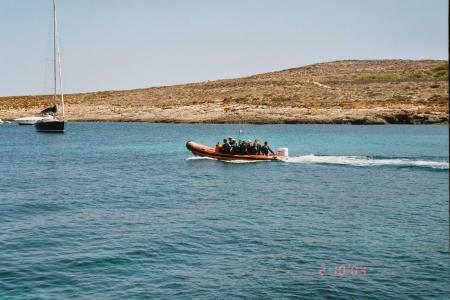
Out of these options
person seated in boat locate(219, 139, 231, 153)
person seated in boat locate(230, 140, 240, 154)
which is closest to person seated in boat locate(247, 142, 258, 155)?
person seated in boat locate(230, 140, 240, 154)

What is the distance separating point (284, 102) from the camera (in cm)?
10725

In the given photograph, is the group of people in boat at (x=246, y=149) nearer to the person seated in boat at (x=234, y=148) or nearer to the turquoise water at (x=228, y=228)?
the person seated in boat at (x=234, y=148)

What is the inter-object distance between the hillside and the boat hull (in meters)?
23.5

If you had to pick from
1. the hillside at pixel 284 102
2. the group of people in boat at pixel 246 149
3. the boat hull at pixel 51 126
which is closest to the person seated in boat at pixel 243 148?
the group of people in boat at pixel 246 149

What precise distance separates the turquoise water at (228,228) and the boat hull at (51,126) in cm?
3414

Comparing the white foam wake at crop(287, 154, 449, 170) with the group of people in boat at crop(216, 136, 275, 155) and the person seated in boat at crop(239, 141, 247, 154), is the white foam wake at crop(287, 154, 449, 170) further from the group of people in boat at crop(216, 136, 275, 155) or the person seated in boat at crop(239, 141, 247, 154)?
the person seated in boat at crop(239, 141, 247, 154)

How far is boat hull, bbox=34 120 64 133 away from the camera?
83.9 m

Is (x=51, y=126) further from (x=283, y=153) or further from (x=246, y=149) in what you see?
(x=283, y=153)

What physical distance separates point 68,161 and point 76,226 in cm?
2720

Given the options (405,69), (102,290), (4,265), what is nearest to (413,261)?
(102,290)

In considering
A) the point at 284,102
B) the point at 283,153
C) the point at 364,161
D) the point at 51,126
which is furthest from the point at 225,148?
the point at 284,102

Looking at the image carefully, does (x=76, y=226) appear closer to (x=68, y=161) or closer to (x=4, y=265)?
(x=4, y=265)

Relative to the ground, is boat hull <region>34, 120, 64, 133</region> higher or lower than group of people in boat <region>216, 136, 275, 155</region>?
higher

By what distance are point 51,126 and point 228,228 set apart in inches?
2581
